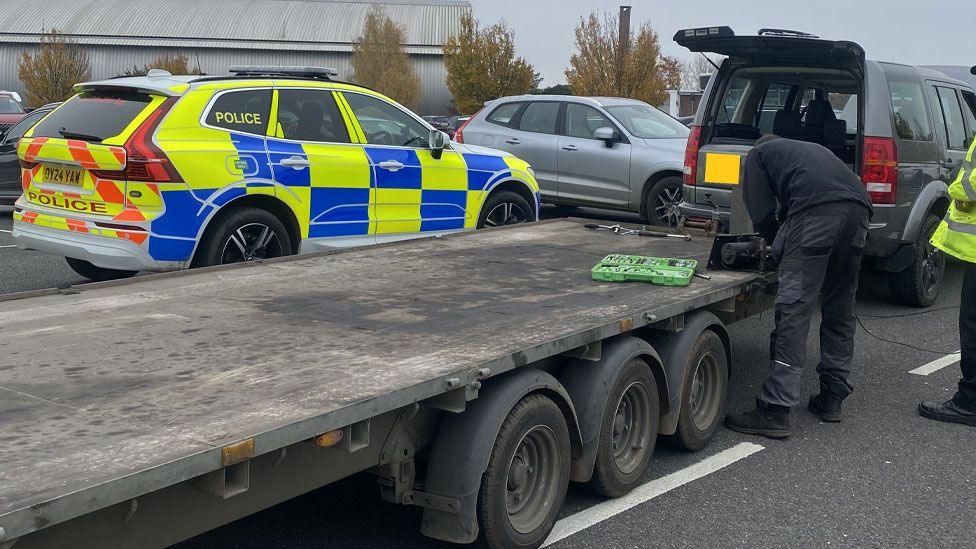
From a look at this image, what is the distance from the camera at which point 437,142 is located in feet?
26.6

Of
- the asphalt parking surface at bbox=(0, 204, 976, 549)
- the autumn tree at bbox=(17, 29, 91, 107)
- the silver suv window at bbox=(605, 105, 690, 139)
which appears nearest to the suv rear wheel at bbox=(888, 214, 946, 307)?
the asphalt parking surface at bbox=(0, 204, 976, 549)

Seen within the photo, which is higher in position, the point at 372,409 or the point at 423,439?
the point at 372,409

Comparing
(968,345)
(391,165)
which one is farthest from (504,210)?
(968,345)

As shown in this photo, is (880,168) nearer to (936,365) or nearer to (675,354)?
(936,365)

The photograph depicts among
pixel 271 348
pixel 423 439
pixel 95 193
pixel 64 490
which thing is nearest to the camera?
pixel 64 490

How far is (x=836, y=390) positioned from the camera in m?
5.38

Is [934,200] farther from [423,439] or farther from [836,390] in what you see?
[423,439]

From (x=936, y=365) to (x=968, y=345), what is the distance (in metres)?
1.10

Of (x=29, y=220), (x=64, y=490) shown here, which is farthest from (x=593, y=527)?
(x=29, y=220)

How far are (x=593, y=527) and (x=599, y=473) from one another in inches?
9.7

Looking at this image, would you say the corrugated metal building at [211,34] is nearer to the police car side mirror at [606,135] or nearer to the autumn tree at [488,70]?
the autumn tree at [488,70]

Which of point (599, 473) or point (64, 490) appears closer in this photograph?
point (64, 490)

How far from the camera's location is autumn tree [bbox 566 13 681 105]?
2922cm

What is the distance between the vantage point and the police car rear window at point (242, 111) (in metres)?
7.00
